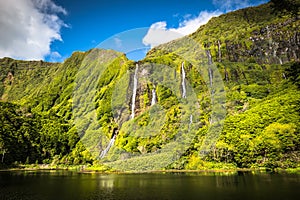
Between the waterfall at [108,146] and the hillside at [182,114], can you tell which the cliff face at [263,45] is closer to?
the hillside at [182,114]

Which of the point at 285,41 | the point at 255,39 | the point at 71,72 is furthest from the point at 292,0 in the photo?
the point at 71,72

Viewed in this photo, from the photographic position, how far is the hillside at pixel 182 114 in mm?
63625

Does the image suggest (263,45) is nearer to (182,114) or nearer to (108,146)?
(182,114)

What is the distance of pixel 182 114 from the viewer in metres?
87.2

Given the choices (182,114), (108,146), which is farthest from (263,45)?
(108,146)

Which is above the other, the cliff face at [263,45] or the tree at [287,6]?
the cliff face at [263,45]

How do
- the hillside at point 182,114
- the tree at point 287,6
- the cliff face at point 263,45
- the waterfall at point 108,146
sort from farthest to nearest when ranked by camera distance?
the cliff face at point 263,45 < the waterfall at point 108,146 < the hillside at point 182,114 < the tree at point 287,6

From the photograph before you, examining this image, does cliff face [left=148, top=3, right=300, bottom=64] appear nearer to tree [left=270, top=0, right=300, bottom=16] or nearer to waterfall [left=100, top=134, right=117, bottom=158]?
waterfall [left=100, top=134, right=117, bottom=158]

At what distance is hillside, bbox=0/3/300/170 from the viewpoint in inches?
2505

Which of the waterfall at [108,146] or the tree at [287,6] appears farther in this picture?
the waterfall at [108,146]

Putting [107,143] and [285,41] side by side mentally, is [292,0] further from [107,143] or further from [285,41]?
[285,41]

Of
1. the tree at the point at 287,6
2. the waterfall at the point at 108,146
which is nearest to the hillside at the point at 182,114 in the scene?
the waterfall at the point at 108,146

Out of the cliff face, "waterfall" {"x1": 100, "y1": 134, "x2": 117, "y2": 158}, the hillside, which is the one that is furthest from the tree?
the cliff face

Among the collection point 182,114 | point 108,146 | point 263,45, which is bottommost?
point 108,146
